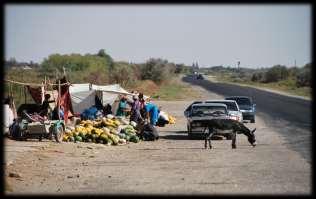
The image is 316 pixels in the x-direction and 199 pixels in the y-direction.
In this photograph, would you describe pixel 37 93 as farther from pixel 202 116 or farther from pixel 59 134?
pixel 202 116

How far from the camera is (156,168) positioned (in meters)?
15.8

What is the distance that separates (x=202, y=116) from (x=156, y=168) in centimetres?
853

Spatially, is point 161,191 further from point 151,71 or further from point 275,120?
point 151,71

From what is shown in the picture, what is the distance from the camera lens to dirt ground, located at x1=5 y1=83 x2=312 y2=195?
12.4 metres

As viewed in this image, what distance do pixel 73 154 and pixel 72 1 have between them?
1246cm

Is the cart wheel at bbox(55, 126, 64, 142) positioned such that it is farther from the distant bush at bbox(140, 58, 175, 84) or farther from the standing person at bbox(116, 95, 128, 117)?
the distant bush at bbox(140, 58, 175, 84)

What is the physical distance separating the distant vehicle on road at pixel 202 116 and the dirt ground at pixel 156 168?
947mm

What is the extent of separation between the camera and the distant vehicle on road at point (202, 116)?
2386cm

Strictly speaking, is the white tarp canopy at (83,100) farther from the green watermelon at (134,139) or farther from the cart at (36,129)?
the cart at (36,129)

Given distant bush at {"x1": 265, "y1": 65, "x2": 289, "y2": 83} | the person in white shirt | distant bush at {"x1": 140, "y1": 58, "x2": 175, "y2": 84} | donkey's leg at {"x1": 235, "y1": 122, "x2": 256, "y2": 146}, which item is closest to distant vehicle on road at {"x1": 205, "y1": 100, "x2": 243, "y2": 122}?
donkey's leg at {"x1": 235, "y1": 122, "x2": 256, "y2": 146}

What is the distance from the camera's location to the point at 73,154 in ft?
61.9

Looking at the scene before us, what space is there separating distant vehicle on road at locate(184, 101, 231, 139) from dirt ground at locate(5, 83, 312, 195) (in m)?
0.95

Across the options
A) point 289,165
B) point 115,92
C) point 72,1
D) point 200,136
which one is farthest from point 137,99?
point 72,1

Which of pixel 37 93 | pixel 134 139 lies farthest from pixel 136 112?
pixel 37 93
